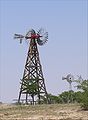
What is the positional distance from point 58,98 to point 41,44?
1881cm

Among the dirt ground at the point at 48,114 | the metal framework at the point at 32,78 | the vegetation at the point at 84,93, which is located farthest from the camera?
the metal framework at the point at 32,78

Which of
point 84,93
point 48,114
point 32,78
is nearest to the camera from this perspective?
point 48,114

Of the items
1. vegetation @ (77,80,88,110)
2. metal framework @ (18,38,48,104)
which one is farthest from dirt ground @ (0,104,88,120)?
metal framework @ (18,38,48,104)

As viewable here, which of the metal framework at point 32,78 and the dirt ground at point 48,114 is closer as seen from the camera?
the dirt ground at point 48,114

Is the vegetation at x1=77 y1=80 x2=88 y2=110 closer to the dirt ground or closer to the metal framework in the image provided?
the dirt ground

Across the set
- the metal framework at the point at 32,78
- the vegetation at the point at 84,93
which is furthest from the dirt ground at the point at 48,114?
the metal framework at the point at 32,78

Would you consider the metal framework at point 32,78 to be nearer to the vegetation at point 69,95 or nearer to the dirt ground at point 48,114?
the vegetation at point 69,95

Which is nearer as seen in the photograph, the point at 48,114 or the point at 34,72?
the point at 48,114

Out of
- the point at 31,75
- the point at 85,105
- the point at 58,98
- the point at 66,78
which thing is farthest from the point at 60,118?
the point at 58,98

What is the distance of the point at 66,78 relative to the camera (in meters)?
69.7

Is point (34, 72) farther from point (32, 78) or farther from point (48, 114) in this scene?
point (48, 114)

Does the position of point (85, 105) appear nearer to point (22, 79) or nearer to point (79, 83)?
point (79, 83)

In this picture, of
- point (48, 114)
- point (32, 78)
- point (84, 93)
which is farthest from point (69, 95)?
point (48, 114)

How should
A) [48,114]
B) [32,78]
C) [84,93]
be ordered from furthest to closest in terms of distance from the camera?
[32,78] → [84,93] → [48,114]
